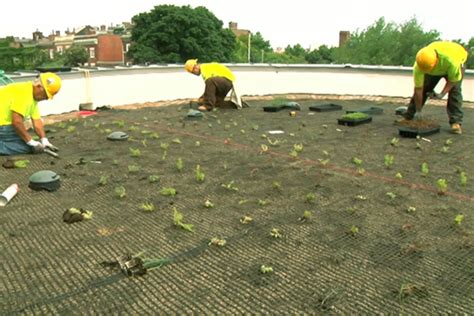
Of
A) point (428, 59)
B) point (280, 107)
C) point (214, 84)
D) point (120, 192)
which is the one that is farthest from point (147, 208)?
point (280, 107)

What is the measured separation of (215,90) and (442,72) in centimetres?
520

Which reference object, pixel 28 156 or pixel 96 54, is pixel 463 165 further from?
pixel 96 54

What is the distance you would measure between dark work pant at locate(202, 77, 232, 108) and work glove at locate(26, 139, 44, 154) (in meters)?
5.08

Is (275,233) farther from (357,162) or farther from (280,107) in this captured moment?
(280,107)

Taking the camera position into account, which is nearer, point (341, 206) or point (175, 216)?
point (175, 216)

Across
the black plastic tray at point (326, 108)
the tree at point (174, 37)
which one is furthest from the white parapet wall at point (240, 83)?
the tree at point (174, 37)

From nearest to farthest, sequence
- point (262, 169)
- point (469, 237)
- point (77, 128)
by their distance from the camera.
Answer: point (469, 237)
point (262, 169)
point (77, 128)

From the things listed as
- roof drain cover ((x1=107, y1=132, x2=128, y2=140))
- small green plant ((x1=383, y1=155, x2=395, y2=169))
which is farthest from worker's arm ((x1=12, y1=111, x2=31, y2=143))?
small green plant ((x1=383, y1=155, x2=395, y2=169))

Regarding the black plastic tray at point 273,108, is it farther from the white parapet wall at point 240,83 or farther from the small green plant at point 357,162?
the small green plant at point 357,162

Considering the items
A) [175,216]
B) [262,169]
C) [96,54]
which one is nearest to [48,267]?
[175,216]

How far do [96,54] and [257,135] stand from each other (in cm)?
7451

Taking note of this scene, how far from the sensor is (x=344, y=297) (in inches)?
95.5

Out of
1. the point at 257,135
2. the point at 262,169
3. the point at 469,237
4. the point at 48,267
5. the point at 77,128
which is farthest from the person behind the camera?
the point at 77,128

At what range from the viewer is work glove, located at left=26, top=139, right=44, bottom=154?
5574mm
